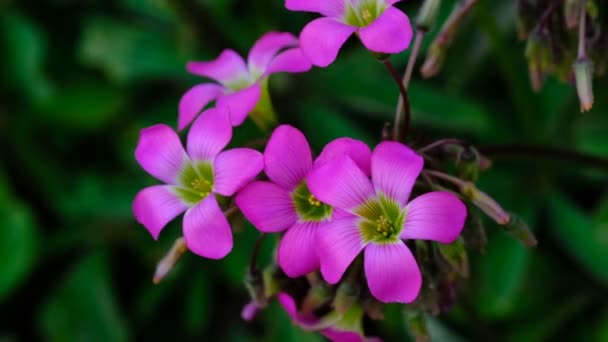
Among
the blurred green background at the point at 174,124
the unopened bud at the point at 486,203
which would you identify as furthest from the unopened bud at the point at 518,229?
the blurred green background at the point at 174,124

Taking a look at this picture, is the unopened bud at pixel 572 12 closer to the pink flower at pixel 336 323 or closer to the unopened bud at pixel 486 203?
the unopened bud at pixel 486 203

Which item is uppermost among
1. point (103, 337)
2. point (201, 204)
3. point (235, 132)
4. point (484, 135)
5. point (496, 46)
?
point (201, 204)

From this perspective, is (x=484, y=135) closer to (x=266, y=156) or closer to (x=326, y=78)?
(x=326, y=78)

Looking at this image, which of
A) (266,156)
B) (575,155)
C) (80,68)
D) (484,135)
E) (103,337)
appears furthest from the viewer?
(80,68)

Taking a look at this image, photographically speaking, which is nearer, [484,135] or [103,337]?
[484,135]

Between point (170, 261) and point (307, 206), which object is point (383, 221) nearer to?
point (307, 206)

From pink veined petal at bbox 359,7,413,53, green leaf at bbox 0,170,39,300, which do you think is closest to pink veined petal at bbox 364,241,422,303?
pink veined petal at bbox 359,7,413,53

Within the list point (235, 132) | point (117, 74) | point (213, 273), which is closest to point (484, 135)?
point (235, 132)

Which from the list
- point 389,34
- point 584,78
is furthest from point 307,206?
point 584,78
